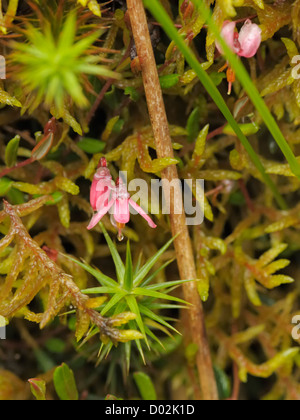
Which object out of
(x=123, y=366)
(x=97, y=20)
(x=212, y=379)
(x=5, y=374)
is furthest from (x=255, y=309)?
(x=97, y=20)

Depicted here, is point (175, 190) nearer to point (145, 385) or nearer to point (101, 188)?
point (101, 188)

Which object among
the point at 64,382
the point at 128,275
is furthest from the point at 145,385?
the point at 128,275

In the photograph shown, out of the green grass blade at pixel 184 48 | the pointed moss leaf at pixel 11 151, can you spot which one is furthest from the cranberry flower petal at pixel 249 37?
the pointed moss leaf at pixel 11 151

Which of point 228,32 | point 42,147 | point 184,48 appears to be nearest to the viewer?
point 184,48

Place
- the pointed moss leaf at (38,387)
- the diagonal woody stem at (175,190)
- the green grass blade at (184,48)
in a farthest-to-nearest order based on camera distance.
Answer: the pointed moss leaf at (38,387) < the diagonal woody stem at (175,190) < the green grass blade at (184,48)

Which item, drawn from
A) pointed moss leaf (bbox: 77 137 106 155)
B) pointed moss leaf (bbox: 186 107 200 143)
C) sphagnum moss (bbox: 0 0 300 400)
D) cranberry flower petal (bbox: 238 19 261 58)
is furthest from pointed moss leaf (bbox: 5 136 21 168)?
cranberry flower petal (bbox: 238 19 261 58)

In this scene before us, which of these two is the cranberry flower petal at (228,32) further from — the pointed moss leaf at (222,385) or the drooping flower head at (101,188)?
the pointed moss leaf at (222,385)
